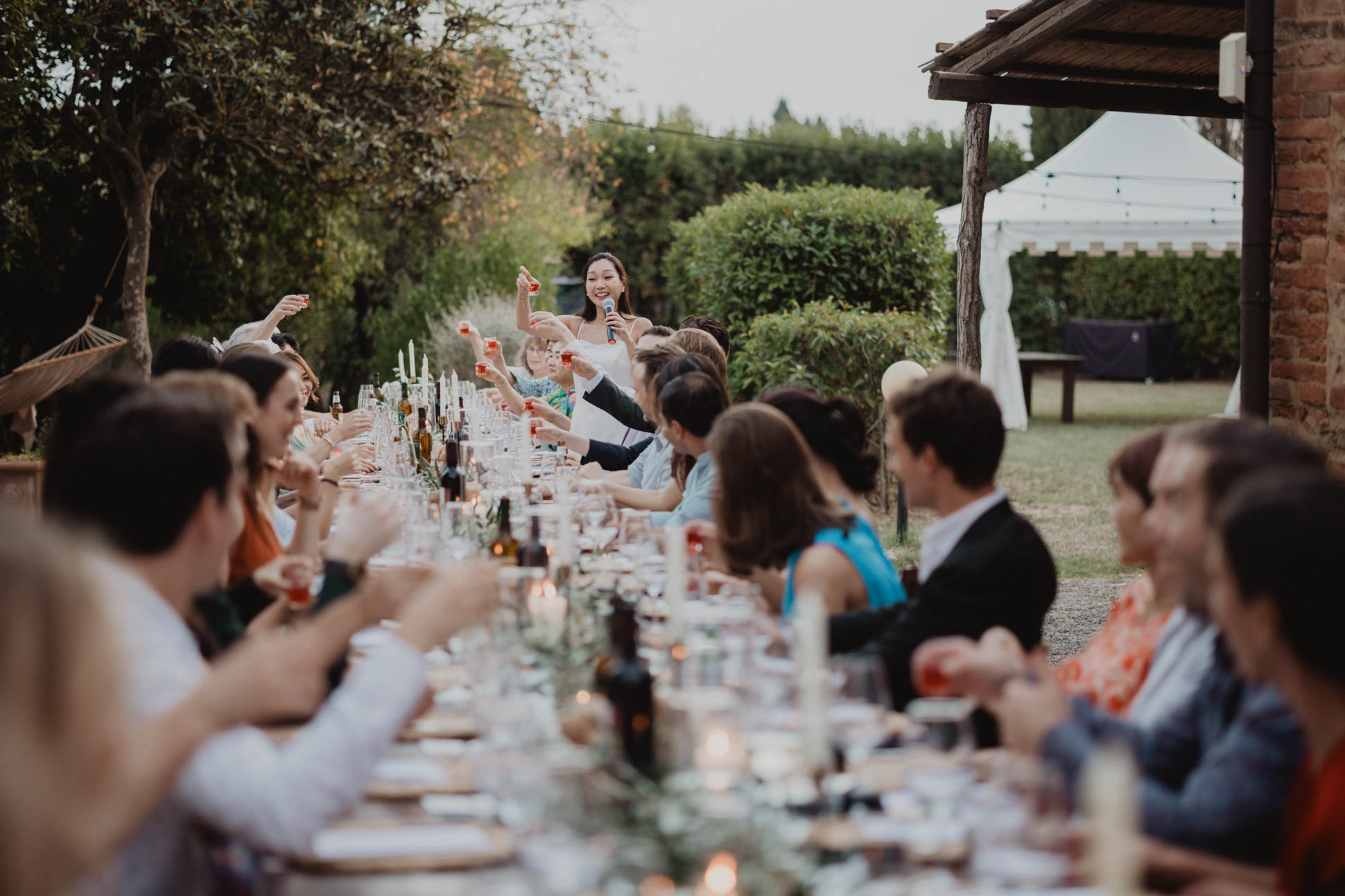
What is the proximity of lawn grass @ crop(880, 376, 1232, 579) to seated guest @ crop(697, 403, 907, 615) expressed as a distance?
439 centimetres

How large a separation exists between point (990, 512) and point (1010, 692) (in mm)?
868

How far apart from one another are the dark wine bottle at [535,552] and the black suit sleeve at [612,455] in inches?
98.0

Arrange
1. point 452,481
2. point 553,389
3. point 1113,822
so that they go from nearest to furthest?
point 1113,822 < point 452,481 < point 553,389

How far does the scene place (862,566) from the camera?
2.93 m

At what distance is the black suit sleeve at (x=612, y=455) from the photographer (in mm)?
5672

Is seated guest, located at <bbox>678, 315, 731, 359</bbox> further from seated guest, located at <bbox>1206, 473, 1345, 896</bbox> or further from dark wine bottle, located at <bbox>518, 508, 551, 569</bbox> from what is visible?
seated guest, located at <bbox>1206, 473, 1345, 896</bbox>

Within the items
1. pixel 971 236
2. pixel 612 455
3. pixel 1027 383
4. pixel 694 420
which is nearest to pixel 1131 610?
pixel 694 420

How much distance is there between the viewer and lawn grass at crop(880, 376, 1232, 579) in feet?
25.7

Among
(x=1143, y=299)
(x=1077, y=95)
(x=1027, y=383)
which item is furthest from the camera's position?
(x=1143, y=299)

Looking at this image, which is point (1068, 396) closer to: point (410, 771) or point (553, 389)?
point (553, 389)

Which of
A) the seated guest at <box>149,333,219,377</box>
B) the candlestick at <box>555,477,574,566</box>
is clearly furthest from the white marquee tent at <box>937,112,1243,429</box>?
the candlestick at <box>555,477,574,566</box>

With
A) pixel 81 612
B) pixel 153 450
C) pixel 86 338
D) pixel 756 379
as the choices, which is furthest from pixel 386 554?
pixel 86 338

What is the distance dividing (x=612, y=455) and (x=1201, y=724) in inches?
157

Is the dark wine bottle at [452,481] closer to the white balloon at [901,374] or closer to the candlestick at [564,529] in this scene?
the candlestick at [564,529]
